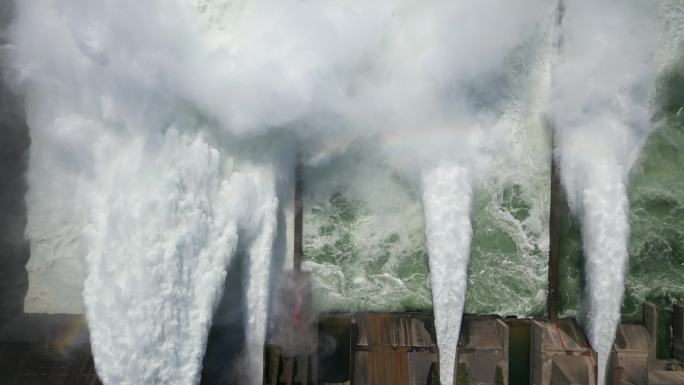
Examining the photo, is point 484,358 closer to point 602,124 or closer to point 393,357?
point 393,357

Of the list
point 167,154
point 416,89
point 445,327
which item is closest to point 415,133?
point 416,89

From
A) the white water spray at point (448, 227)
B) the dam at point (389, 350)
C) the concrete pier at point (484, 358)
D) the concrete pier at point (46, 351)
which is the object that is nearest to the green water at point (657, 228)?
the dam at point (389, 350)

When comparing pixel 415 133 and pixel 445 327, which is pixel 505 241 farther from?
pixel 415 133

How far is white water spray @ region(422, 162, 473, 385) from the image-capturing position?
8.87 m

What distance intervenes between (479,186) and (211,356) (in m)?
5.49

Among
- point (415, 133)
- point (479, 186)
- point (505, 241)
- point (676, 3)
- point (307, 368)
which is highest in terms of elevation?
point (676, 3)

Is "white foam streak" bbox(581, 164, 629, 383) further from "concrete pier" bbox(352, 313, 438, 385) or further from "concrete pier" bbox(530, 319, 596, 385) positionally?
"concrete pier" bbox(352, 313, 438, 385)

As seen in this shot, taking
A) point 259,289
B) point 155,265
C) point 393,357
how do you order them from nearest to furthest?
point 155,265, point 259,289, point 393,357

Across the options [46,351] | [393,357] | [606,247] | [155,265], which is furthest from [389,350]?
[46,351]

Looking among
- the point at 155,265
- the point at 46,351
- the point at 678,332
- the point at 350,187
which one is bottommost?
the point at 46,351

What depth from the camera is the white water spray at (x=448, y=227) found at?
29.1 feet

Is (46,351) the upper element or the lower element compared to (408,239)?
lower

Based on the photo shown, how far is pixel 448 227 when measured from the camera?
891 centimetres

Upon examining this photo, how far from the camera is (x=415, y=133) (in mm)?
9008
